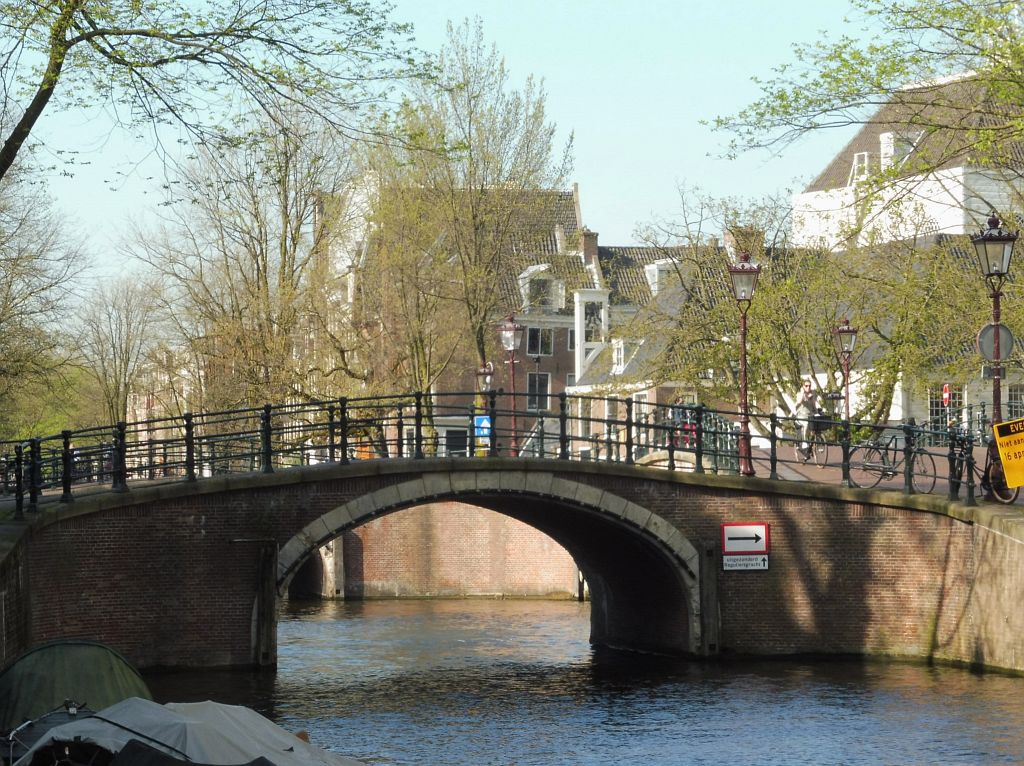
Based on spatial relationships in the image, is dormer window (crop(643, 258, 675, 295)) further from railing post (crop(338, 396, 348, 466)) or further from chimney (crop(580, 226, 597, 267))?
railing post (crop(338, 396, 348, 466))

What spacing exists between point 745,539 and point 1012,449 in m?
6.05

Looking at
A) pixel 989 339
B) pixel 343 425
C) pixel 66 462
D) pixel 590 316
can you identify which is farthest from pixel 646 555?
pixel 590 316

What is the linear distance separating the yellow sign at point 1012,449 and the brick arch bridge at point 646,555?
2.94 m

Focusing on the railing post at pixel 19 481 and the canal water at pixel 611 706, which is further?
the railing post at pixel 19 481

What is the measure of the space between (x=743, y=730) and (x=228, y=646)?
743 centimetres

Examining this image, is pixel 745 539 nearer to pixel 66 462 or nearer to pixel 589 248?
pixel 66 462

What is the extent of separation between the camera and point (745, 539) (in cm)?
2334

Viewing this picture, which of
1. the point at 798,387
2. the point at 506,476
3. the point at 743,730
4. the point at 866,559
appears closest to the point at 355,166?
the point at 798,387

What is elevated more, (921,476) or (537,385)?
(537,385)

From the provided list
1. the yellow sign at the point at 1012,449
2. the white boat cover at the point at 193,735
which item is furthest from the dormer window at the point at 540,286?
the white boat cover at the point at 193,735

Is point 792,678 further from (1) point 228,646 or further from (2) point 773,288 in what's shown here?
(2) point 773,288

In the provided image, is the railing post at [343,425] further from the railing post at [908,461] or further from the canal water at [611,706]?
the railing post at [908,461]

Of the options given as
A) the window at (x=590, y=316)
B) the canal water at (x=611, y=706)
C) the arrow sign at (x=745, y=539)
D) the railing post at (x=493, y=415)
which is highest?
the window at (x=590, y=316)

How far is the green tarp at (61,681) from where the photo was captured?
13.0 m
